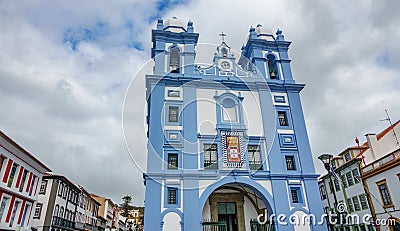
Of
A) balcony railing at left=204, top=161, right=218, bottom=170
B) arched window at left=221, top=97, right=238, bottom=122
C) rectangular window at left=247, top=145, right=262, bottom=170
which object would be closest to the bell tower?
arched window at left=221, top=97, right=238, bottom=122

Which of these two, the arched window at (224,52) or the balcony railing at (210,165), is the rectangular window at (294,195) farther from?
the arched window at (224,52)

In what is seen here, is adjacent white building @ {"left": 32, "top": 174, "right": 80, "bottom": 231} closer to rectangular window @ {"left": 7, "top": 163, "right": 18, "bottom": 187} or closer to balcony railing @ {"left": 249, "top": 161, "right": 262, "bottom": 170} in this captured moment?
rectangular window @ {"left": 7, "top": 163, "right": 18, "bottom": 187}

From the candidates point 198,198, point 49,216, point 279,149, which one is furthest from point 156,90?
point 49,216

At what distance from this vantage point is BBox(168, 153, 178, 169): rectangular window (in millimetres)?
18375

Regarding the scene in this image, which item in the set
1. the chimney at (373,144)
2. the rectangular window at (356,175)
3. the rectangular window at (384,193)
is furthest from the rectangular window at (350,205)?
the rectangular window at (384,193)

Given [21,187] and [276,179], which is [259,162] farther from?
[21,187]

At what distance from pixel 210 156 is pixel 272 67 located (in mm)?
9901

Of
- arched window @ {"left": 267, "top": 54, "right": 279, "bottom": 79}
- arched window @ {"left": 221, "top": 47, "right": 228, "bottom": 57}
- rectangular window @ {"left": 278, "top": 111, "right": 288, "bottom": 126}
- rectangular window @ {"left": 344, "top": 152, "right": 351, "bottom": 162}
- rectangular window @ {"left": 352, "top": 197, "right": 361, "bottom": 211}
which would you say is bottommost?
rectangular window @ {"left": 352, "top": 197, "right": 361, "bottom": 211}

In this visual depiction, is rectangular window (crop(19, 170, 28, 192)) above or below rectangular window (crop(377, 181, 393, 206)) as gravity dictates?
above

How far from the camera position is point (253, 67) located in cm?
2327

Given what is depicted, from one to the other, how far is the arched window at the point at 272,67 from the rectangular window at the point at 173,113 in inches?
331

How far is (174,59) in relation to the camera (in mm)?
23000

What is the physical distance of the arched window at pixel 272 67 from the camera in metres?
23.5

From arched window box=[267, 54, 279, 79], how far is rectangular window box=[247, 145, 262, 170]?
665 cm
